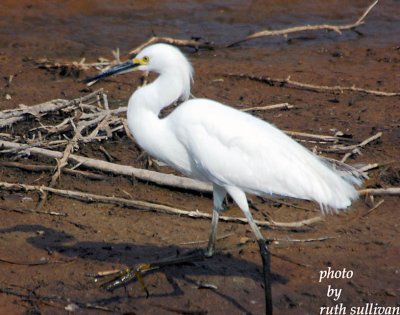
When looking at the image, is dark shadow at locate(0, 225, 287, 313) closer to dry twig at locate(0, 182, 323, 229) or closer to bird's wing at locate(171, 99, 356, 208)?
dry twig at locate(0, 182, 323, 229)

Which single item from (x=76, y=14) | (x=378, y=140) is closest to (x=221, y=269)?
(x=378, y=140)

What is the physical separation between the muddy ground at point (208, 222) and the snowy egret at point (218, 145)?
2.17 ft

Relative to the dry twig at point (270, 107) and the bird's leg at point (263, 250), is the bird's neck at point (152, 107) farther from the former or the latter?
the dry twig at point (270, 107)

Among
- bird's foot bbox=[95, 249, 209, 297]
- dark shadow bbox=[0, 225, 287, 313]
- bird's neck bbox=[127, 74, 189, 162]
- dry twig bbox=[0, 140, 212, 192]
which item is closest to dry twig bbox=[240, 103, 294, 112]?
dry twig bbox=[0, 140, 212, 192]

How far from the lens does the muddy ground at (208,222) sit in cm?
611

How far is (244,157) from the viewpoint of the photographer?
5875mm

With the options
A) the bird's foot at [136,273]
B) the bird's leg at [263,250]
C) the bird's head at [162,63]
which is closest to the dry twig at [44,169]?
the bird's foot at [136,273]

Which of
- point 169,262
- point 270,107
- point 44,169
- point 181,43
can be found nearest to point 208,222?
point 169,262

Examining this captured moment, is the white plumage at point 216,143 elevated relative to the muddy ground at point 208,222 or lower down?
elevated

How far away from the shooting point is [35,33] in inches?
466

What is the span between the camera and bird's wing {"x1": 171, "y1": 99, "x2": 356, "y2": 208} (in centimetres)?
580

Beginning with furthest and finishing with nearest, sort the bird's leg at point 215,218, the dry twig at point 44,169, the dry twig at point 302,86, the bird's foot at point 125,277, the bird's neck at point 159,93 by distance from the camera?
the dry twig at point 302,86 < the dry twig at point 44,169 < the bird's leg at point 215,218 < the bird's foot at point 125,277 < the bird's neck at point 159,93

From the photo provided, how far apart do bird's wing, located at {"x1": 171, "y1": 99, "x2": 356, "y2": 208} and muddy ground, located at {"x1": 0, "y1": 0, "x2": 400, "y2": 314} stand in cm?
79

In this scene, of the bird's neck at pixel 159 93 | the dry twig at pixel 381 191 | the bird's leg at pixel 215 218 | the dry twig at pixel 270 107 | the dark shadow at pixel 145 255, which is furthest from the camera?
the dry twig at pixel 270 107
